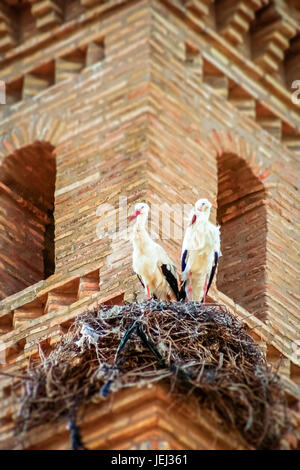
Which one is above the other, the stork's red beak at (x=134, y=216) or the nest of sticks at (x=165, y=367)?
the stork's red beak at (x=134, y=216)

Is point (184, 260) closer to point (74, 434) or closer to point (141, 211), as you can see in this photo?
point (141, 211)

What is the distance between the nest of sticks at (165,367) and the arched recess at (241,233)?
2889mm

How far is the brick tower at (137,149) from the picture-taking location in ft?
63.8

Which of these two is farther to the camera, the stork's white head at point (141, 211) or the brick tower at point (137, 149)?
the brick tower at point (137, 149)

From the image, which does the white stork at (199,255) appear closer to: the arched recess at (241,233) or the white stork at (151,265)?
the white stork at (151,265)

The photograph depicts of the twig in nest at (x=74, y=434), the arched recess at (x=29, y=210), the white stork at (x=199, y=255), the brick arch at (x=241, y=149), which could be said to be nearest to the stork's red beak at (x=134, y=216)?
the white stork at (x=199, y=255)

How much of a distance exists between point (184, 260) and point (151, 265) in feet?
1.28

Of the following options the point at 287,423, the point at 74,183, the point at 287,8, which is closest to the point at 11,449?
the point at 287,423

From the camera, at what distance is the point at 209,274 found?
18500 mm

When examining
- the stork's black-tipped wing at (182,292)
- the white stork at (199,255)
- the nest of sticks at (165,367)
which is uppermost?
the white stork at (199,255)

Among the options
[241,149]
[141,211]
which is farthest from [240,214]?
[141,211]

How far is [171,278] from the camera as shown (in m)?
18.4

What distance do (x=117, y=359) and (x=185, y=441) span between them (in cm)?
97
